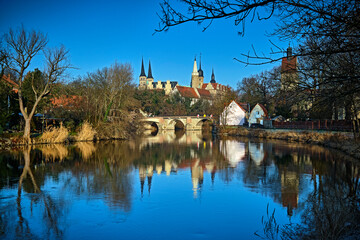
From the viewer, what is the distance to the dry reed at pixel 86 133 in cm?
3135

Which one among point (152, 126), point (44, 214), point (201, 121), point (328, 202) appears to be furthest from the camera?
point (152, 126)

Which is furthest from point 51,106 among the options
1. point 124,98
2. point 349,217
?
point 349,217

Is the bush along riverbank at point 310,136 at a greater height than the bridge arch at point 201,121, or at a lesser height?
lesser

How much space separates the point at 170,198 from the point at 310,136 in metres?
24.9

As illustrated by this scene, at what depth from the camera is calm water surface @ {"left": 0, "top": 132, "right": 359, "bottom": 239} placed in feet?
24.8

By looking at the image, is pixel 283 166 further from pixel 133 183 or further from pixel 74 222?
pixel 74 222

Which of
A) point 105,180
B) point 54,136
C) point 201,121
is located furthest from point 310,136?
point 201,121

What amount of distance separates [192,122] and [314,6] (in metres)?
68.7

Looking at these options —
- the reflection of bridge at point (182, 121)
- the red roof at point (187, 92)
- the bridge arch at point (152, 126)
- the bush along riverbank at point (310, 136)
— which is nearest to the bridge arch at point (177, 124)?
the reflection of bridge at point (182, 121)

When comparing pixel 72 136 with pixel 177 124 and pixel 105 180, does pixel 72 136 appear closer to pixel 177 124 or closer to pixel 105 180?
pixel 105 180

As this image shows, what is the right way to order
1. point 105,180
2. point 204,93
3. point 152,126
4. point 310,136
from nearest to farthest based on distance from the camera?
point 105,180 → point 310,136 → point 152,126 → point 204,93

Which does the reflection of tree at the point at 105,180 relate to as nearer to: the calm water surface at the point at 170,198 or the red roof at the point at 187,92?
the calm water surface at the point at 170,198

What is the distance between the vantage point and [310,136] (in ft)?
105

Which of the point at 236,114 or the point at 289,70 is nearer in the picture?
the point at 289,70
